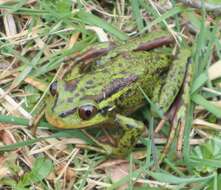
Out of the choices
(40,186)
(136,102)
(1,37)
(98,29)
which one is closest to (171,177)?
(136,102)

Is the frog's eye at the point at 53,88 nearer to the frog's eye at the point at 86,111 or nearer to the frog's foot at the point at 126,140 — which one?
A: the frog's eye at the point at 86,111

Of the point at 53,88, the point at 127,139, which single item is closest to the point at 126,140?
the point at 127,139

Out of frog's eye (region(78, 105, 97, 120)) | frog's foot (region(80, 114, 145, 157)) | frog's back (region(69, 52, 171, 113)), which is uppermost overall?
frog's back (region(69, 52, 171, 113))

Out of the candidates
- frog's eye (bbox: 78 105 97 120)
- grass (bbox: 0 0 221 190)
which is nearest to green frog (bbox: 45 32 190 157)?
frog's eye (bbox: 78 105 97 120)

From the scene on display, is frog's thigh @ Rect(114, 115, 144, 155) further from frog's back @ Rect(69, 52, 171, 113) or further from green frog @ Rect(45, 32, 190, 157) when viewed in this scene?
frog's back @ Rect(69, 52, 171, 113)

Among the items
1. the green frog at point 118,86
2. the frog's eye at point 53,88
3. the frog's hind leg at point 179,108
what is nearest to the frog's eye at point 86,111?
the green frog at point 118,86

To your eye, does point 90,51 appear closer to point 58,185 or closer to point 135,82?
point 135,82

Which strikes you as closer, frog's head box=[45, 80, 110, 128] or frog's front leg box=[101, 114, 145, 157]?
frog's head box=[45, 80, 110, 128]
